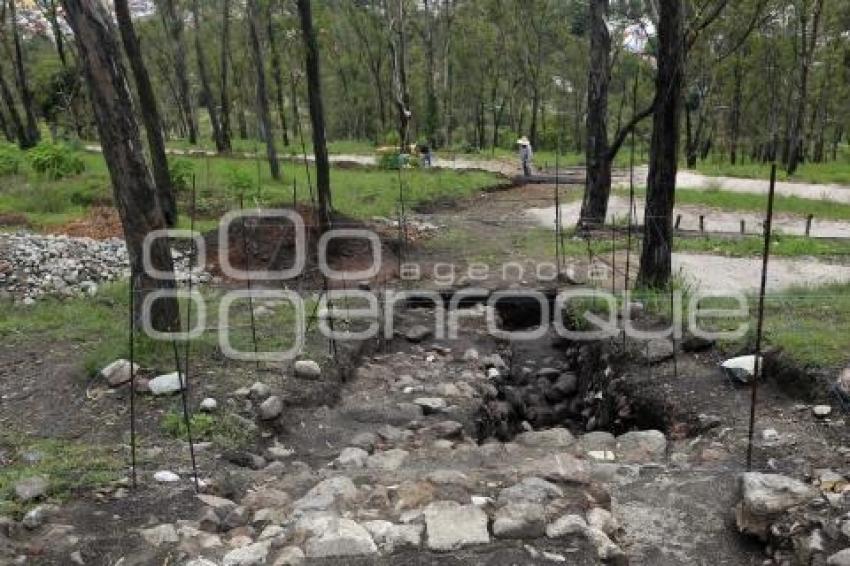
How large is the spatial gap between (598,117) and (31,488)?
11.3m

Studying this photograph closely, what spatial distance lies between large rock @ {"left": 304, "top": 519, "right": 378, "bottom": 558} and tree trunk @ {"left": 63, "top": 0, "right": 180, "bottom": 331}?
323 cm

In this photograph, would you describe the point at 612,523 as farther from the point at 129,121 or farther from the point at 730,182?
the point at 730,182

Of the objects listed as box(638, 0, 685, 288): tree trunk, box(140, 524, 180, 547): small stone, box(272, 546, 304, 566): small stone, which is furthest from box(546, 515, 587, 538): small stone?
box(638, 0, 685, 288): tree trunk

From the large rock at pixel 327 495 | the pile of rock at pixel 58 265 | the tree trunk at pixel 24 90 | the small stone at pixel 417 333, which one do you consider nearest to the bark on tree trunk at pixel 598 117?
the small stone at pixel 417 333

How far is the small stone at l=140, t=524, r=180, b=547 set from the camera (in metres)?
3.87

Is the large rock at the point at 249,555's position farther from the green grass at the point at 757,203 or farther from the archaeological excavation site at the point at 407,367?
the green grass at the point at 757,203

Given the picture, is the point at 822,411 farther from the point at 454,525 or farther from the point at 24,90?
the point at 24,90

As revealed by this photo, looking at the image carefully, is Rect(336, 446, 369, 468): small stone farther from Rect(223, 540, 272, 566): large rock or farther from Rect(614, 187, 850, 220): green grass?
Rect(614, 187, 850, 220): green grass

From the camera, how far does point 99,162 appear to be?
19672 mm

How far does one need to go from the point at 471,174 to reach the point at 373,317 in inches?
515

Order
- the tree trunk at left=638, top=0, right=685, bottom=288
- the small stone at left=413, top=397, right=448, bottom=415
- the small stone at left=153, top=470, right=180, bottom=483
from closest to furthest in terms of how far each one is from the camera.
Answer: the small stone at left=153, top=470, right=180, bottom=483 → the small stone at left=413, top=397, right=448, bottom=415 → the tree trunk at left=638, top=0, right=685, bottom=288

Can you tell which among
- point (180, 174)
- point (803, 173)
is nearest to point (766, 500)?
point (180, 174)

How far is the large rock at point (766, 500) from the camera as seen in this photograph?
396 cm

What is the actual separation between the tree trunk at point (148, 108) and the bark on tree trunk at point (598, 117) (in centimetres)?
746
